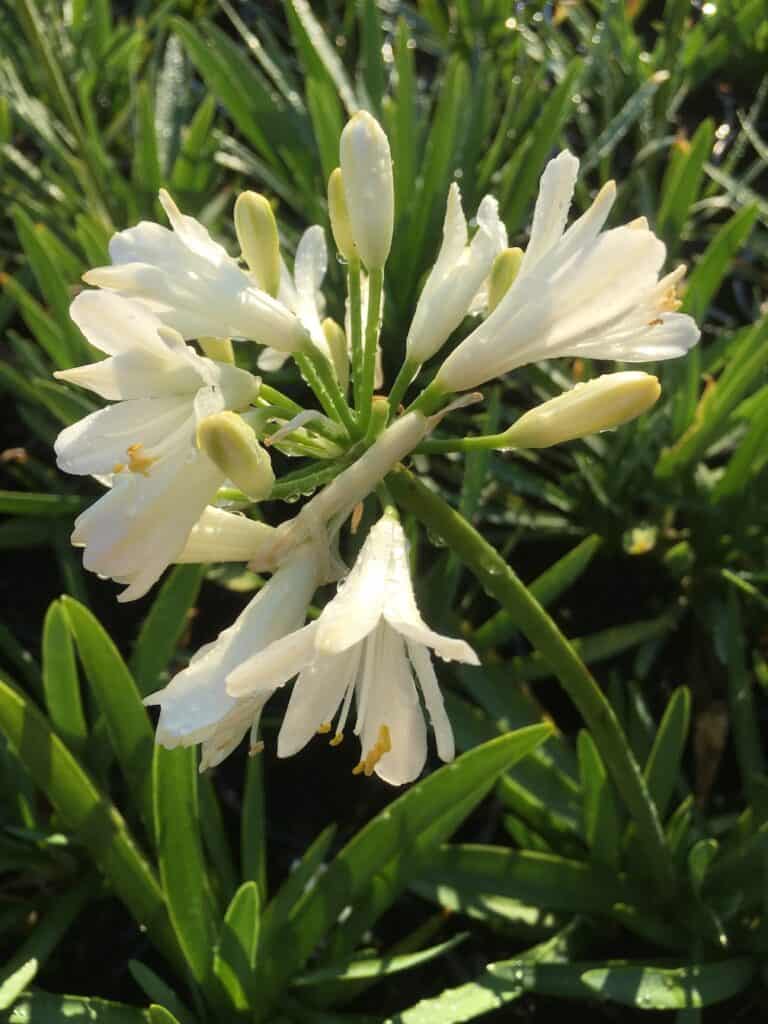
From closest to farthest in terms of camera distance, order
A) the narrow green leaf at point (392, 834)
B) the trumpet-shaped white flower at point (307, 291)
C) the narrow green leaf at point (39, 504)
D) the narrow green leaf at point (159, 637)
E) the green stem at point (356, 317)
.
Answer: the green stem at point (356, 317) < the trumpet-shaped white flower at point (307, 291) < the narrow green leaf at point (392, 834) < the narrow green leaf at point (159, 637) < the narrow green leaf at point (39, 504)

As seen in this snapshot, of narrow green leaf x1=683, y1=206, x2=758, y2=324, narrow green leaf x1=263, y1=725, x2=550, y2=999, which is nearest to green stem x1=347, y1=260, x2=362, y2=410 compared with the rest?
narrow green leaf x1=263, y1=725, x2=550, y2=999

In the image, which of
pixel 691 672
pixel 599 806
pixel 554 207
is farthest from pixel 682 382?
pixel 554 207

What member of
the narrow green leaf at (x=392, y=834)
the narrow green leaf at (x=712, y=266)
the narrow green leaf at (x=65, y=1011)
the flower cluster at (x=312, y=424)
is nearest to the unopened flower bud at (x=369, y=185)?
the flower cluster at (x=312, y=424)

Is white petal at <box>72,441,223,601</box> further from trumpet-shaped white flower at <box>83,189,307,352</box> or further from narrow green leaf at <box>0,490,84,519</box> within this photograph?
narrow green leaf at <box>0,490,84,519</box>

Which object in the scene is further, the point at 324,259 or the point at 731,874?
the point at 731,874

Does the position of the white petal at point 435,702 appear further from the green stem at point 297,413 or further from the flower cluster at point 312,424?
the green stem at point 297,413

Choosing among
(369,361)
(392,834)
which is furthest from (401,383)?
(392,834)

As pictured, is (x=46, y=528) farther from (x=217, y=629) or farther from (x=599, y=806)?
(x=599, y=806)
